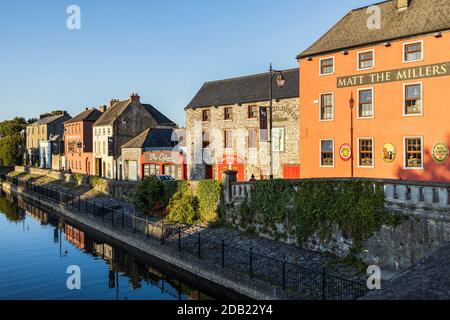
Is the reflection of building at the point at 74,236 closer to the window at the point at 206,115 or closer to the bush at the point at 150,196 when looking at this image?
the bush at the point at 150,196

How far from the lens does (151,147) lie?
163 feet

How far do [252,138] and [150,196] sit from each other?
11006mm

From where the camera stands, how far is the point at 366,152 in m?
25.9

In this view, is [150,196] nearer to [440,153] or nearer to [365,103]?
[365,103]

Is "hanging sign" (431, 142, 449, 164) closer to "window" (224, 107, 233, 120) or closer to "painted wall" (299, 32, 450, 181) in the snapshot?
"painted wall" (299, 32, 450, 181)

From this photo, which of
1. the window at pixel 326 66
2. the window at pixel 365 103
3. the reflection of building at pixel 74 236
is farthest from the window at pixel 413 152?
the reflection of building at pixel 74 236

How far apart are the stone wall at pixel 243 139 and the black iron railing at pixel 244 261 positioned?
11389 mm

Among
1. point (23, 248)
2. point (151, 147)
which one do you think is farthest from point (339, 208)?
point (151, 147)

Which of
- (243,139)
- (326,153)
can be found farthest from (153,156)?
(326,153)

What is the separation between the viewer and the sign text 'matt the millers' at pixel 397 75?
22.4 m

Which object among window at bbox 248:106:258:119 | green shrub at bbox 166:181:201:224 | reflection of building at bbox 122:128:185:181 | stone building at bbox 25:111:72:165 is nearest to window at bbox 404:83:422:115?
green shrub at bbox 166:181:201:224

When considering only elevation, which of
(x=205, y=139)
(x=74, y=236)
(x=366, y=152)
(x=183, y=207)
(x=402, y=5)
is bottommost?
(x=74, y=236)

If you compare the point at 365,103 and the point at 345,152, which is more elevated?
the point at 365,103

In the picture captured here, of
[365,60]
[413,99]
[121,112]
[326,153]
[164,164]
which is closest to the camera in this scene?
[413,99]
